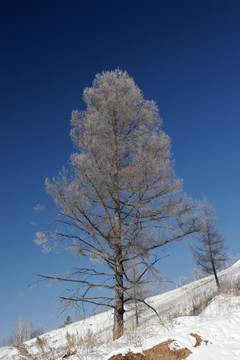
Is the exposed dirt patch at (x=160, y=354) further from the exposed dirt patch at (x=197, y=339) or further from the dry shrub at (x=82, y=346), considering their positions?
the dry shrub at (x=82, y=346)

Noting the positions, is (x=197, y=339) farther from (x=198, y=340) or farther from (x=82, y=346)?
(x=82, y=346)

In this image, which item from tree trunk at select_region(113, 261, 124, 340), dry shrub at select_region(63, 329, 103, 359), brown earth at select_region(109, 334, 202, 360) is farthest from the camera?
tree trunk at select_region(113, 261, 124, 340)

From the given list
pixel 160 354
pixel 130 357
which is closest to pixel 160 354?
pixel 160 354

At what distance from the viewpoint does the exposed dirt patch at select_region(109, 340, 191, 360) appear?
13.5 feet

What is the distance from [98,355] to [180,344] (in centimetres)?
154

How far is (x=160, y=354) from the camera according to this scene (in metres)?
4.20

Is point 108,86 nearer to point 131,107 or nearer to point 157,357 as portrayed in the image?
point 131,107

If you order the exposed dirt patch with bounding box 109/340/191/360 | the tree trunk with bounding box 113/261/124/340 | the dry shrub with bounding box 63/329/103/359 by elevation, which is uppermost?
the tree trunk with bounding box 113/261/124/340

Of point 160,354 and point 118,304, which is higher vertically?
point 118,304

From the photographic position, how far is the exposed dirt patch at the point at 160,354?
4113mm

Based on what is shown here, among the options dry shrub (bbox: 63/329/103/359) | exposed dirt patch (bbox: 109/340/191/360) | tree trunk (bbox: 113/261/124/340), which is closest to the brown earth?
exposed dirt patch (bbox: 109/340/191/360)

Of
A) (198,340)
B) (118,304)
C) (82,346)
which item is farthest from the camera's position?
(118,304)

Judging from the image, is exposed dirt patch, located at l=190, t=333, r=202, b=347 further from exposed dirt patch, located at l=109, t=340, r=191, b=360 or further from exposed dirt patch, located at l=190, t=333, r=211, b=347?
exposed dirt patch, located at l=109, t=340, r=191, b=360

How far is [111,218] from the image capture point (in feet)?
24.8
